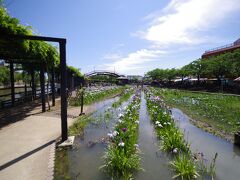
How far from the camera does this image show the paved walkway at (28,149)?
15.6 ft

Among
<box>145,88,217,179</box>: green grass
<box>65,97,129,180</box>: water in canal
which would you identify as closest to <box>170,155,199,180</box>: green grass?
<box>145,88,217,179</box>: green grass

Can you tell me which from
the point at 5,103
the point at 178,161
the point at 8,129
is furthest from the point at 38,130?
the point at 5,103

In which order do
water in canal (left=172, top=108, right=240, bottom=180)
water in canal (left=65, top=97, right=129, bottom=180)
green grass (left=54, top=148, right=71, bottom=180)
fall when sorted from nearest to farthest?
green grass (left=54, top=148, right=71, bottom=180) → water in canal (left=65, top=97, right=129, bottom=180) → water in canal (left=172, top=108, right=240, bottom=180)

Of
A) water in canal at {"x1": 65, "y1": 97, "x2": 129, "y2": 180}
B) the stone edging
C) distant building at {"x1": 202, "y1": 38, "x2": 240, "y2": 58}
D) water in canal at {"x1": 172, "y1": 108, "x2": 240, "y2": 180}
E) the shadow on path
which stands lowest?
water in canal at {"x1": 172, "y1": 108, "x2": 240, "y2": 180}

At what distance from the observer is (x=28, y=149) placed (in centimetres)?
618

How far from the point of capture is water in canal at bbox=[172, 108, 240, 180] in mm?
5307

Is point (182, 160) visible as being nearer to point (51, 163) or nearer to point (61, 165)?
point (61, 165)

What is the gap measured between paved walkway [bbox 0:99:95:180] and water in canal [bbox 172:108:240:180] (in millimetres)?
4071

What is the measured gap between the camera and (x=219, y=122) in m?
11.0

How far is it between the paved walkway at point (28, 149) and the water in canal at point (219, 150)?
4.07m

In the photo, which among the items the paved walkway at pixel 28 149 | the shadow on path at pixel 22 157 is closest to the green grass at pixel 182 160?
→ the paved walkway at pixel 28 149

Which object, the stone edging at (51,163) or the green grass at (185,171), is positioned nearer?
the stone edging at (51,163)

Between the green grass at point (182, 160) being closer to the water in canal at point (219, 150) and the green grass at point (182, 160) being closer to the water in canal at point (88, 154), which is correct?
the water in canal at point (219, 150)

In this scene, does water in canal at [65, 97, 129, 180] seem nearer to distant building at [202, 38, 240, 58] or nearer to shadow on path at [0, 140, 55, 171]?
shadow on path at [0, 140, 55, 171]
